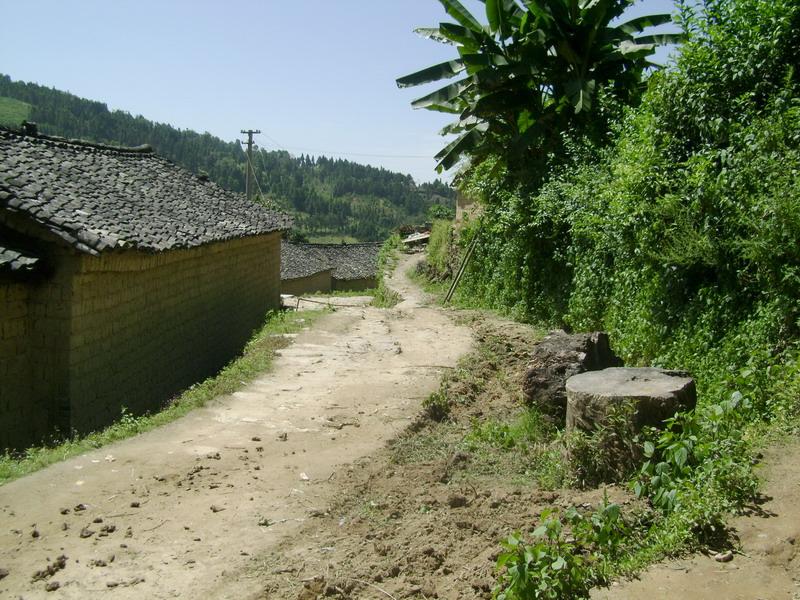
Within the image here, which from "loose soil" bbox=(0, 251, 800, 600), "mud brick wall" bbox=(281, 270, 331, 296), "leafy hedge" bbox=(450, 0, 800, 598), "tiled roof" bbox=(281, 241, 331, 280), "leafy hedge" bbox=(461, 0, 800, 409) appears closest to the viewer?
"loose soil" bbox=(0, 251, 800, 600)

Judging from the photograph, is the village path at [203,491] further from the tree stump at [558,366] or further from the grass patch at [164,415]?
the tree stump at [558,366]

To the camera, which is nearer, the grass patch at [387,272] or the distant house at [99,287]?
the distant house at [99,287]

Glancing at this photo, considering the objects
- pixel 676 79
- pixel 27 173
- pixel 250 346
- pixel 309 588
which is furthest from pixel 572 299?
pixel 27 173

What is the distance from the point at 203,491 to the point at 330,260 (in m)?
46.8

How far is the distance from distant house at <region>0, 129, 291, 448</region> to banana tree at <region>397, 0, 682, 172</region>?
5376 mm

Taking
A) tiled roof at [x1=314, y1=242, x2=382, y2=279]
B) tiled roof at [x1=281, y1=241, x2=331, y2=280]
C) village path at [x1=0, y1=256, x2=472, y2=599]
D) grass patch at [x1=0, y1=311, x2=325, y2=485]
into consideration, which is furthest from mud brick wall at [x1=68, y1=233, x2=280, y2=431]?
tiled roof at [x1=314, y1=242, x2=382, y2=279]

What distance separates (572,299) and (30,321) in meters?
7.45

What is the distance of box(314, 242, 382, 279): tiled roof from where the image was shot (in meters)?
50.9

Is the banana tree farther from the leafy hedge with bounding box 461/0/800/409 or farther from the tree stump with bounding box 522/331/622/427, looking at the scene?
the tree stump with bounding box 522/331/622/427

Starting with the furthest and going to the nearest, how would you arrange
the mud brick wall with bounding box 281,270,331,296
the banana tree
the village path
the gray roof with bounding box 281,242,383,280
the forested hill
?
the forested hill < the gray roof with bounding box 281,242,383,280 < the mud brick wall with bounding box 281,270,331,296 < the banana tree < the village path

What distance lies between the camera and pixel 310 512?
5051mm

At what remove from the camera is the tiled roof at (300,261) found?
41.8m

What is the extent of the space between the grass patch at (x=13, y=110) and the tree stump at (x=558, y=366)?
250 feet

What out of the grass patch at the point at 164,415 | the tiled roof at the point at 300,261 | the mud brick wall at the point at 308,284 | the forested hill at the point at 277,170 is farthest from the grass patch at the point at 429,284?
the forested hill at the point at 277,170
